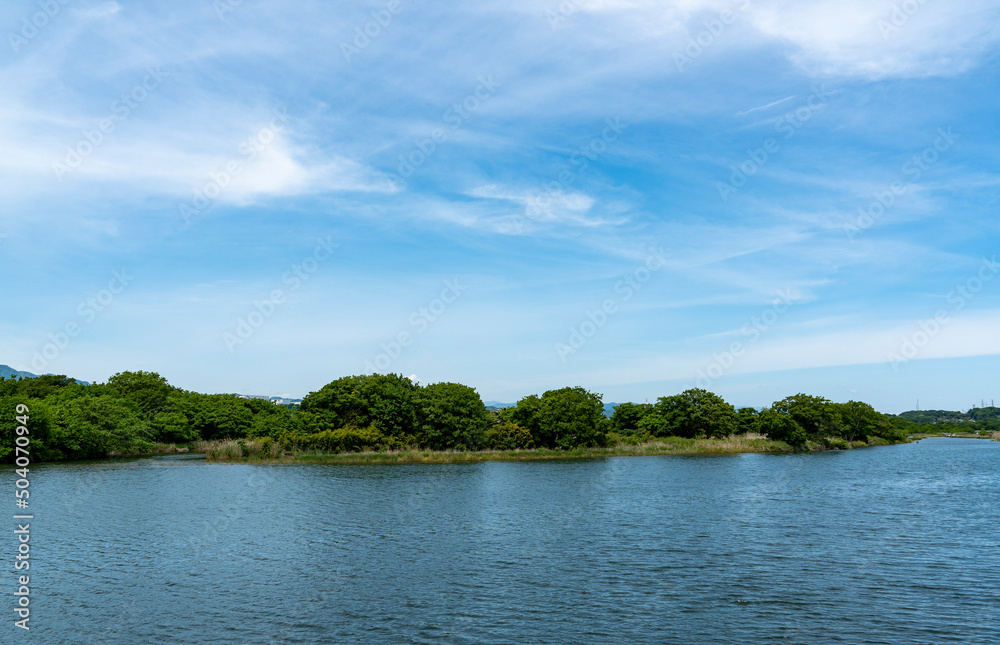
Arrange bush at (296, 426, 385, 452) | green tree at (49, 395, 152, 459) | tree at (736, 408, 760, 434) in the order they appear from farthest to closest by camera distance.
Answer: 1. tree at (736, 408, 760, 434)
2. bush at (296, 426, 385, 452)
3. green tree at (49, 395, 152, 459)

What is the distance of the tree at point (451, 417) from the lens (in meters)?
81.1

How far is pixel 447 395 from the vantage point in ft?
269

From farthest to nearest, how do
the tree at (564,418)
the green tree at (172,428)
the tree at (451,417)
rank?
the green tree at (172,428) < the tree at (564,418) < the tree at (451,417)

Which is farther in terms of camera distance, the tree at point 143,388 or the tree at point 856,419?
the tree at point 856,419

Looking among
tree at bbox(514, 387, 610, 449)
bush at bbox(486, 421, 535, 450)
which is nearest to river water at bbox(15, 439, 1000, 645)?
bush at bbox(486, 421, 535, 450)

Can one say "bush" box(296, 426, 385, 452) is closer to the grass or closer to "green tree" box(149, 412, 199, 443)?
the grass

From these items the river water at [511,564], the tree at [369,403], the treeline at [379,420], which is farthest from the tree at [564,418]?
the river water at [511,564]

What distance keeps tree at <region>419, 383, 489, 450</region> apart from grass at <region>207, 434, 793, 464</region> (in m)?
1.83

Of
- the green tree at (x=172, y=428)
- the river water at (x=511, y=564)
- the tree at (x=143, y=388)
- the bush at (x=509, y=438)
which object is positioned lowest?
the river water at (x=511, y=564)

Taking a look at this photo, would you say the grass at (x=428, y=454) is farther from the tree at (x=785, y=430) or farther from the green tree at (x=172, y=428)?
→ the green tree at (x=172, y=428)

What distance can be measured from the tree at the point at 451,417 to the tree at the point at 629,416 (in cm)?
4037

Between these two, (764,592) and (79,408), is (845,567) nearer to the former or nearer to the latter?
(764,592)

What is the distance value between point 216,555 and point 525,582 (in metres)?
15.2

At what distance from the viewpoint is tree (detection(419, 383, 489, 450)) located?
81125 mm
